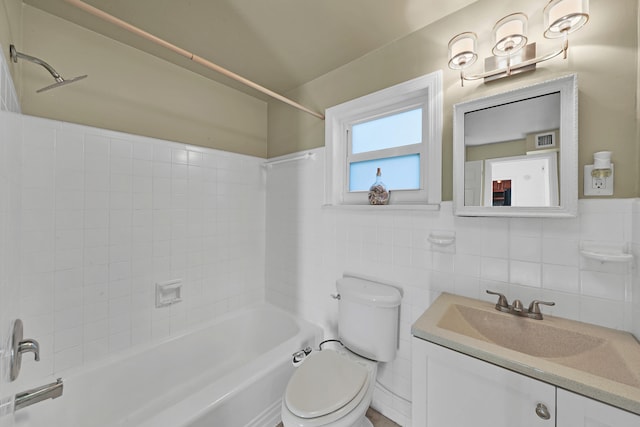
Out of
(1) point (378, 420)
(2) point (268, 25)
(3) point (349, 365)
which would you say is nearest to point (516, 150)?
(3) point (349, 365)

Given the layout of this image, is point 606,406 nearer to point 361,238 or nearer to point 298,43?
point 361,238

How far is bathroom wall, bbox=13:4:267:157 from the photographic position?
1325 mm

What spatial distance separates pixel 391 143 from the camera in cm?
170

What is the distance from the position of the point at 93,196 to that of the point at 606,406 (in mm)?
2334

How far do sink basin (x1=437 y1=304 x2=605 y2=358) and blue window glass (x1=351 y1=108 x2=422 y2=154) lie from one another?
103 centimetres

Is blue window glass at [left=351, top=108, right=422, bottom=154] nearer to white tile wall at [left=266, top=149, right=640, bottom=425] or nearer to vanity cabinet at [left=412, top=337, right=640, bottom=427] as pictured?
white tile wall at [left=266, top=149, right=640, bottom=425]

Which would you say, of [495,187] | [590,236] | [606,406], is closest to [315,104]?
[495,187]

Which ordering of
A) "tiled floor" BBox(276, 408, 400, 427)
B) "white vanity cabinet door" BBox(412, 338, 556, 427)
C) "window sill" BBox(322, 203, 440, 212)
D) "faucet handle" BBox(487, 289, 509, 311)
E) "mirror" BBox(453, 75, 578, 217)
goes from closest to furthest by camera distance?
"white vanity cabinet door" BBox(412, 338, 556, 427)
"mirror" BBox(453, 75, 578, 217)
"faucet handle" BBox(487, 289, 509, 311)
"window sill" BBox(322, 203, 440, 212)
"tiled floor" BBox(276, 408, 400, 427)

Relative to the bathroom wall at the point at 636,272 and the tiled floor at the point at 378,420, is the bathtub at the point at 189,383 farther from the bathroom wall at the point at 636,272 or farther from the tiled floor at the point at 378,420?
the bathroom wall at the point at 636,272

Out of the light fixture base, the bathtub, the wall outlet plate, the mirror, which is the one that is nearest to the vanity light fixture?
the light fixture base

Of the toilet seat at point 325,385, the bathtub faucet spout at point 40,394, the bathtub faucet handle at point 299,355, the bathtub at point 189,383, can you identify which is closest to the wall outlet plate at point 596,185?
the toilet seat at point 325,385

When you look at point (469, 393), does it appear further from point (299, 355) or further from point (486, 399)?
point (299, 355)

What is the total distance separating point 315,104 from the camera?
78.7 inches

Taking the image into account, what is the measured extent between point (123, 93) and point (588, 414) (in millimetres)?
2594
